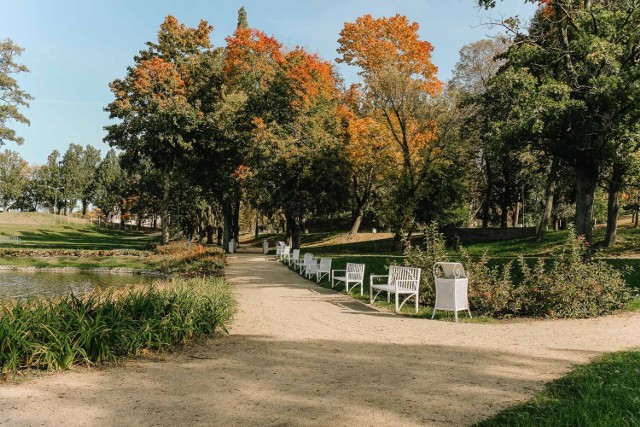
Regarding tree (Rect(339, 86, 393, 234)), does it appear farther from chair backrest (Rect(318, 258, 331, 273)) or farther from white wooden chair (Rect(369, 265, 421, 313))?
white wooden chair (Rect(369, 265, 421, 313))

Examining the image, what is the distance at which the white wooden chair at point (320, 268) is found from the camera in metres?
17.6

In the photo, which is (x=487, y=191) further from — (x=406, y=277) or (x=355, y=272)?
(x=406, y=277)

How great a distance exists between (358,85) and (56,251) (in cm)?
2345

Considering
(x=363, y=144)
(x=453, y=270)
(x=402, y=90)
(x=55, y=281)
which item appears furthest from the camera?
(x=363, y=144)

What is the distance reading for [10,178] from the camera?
84500 millimetres

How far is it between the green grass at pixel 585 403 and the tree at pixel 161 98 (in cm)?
2986

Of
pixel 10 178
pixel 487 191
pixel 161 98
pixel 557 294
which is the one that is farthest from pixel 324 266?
pixel 10 178

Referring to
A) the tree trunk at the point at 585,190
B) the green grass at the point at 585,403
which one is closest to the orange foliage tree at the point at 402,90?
the tree trunk at the point at 585,190

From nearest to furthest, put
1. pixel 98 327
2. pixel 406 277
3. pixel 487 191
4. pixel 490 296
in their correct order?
pixel 98 327
pixel 490 296
pixel 406 277
pixel 487 191

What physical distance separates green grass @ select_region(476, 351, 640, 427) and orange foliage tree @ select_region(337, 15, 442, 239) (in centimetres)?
2322

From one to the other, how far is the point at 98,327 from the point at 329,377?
126 inches

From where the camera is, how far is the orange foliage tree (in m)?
28.2

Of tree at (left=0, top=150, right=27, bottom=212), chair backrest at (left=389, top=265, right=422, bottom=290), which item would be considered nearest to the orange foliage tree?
chair backrest at (left=389, top=265, right=422, bottom=290)

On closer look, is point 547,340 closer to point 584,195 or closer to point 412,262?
point 412,262
